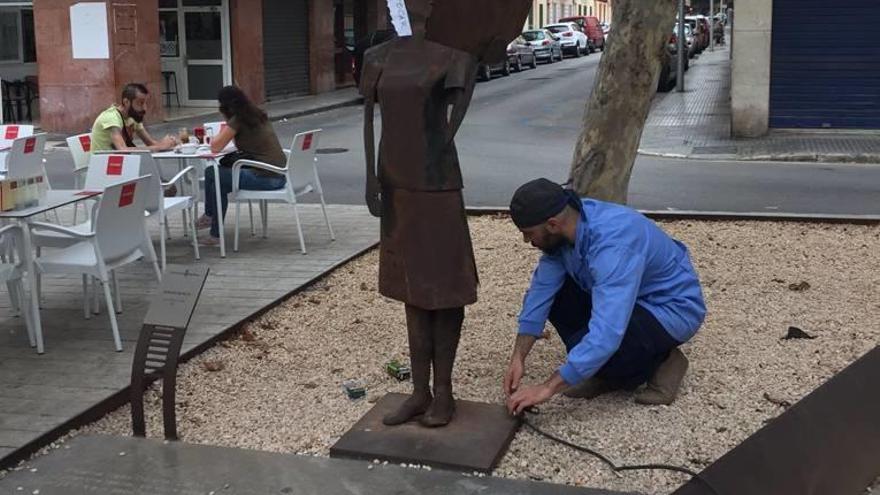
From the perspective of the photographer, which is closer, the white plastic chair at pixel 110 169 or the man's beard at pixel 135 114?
the white plastic chair at pixel 110 169

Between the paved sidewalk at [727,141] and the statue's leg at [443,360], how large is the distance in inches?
463

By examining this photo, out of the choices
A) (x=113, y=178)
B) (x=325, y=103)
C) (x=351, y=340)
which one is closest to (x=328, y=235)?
(x=113, y=178)

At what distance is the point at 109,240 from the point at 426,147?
251 cm

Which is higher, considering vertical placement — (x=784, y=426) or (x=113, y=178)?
(x=113, y=178)

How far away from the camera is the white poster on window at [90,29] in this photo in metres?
19.4

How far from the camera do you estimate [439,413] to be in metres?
4.56

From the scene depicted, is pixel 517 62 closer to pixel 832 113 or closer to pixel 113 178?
pixel 832 113

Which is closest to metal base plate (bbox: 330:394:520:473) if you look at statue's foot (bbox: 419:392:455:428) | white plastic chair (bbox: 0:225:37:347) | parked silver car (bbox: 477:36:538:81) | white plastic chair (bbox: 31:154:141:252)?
statue's foot (bbox: 419:392:455:428)

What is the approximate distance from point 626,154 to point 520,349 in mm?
2650

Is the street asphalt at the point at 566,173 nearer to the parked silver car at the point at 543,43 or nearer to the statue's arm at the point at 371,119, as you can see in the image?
the statue's arm at the point at 371,119

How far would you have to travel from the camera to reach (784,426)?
11.6ft

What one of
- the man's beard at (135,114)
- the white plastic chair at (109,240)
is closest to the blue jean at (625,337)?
the white plastic chair at (109,240)

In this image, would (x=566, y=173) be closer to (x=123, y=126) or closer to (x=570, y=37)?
(x=123, y=126)

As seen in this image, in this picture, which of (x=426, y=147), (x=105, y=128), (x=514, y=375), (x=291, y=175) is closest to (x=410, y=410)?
(x=514, y=375)
